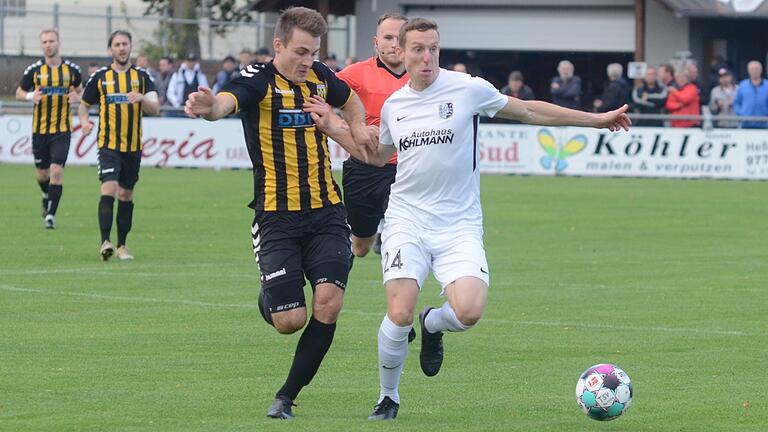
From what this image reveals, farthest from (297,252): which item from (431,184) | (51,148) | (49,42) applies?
(51,148)

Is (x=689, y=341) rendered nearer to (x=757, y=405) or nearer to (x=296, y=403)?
(x=757, y=405)

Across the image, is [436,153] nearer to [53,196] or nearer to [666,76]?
[53,196]

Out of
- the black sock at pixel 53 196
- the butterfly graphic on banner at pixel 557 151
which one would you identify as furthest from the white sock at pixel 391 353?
the butterfly graphic on banner at pixel 557 151

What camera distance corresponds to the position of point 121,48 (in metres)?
15.3

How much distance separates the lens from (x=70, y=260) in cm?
1549

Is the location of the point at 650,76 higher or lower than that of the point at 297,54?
higher

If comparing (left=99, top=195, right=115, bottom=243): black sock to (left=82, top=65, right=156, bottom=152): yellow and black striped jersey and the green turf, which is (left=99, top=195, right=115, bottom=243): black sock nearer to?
the green turf

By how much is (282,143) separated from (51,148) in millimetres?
11389

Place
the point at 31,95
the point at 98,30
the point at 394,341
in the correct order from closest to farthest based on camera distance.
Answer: the point at 394,341 → the point at 31,95 → the point at 98,30

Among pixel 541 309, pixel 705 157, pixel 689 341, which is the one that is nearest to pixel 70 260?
pixel 541 309

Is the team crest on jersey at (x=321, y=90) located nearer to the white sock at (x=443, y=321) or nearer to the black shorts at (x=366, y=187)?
the white sock at (x=443, y=321)

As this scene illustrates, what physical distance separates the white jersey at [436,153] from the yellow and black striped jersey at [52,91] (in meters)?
11.5

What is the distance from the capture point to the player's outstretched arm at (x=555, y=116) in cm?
823

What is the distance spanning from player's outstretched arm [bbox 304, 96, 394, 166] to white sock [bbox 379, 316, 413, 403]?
961 millimetres
